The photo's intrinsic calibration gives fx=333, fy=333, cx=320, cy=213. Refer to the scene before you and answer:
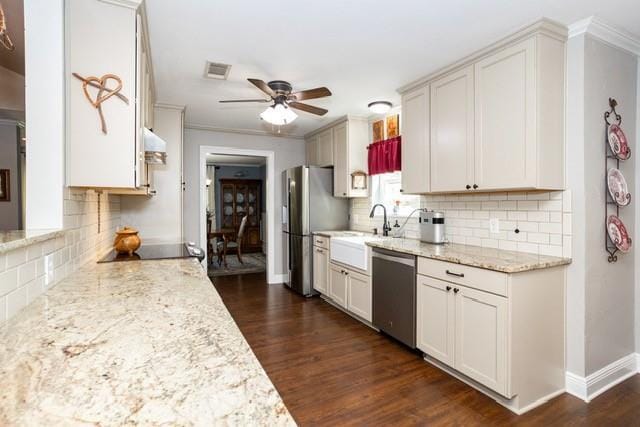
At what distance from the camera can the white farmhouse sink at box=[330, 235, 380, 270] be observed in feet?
10.9

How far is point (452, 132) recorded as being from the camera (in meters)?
2.71

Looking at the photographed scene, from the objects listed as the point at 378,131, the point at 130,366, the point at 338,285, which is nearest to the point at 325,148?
the point at 378,131

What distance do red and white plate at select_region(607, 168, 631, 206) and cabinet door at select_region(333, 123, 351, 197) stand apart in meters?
2.57

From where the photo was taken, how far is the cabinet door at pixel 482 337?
2.01m

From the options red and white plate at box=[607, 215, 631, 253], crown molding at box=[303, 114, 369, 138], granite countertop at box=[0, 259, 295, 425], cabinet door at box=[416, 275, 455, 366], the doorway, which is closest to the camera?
granite countertop at box=[0, 259, 295, 425]

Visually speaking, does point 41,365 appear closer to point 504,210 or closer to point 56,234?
point 56,234

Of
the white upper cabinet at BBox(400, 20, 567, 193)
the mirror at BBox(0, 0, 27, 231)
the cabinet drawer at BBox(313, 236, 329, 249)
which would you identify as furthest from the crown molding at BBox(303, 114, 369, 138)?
the mirror at BBox(0, 0, 27, 231)

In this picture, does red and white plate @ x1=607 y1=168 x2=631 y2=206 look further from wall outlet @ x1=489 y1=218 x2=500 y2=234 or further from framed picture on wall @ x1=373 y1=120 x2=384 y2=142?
framed picture on wall @ x1=373 y1=120 x2=384 y2=142

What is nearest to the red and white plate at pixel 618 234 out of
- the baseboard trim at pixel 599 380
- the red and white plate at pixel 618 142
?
the red and white plate at pixel 618 142

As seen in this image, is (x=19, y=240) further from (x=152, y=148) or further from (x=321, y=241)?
(x=321, y=241)

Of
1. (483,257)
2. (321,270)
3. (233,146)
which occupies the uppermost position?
(233,146)

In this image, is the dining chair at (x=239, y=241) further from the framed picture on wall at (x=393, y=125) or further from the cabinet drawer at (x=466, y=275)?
the cabinet drawer at (x=466, y=275)

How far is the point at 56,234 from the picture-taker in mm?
1476

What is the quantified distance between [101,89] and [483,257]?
250cm
